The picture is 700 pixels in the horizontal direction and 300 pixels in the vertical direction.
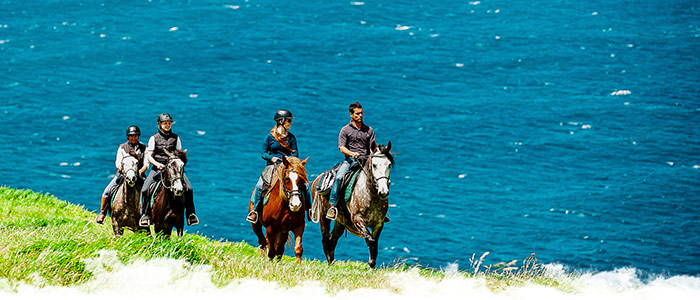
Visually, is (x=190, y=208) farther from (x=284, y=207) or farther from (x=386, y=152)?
(x=386, y=152)

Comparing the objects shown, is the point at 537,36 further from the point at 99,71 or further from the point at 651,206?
the point at 99,71

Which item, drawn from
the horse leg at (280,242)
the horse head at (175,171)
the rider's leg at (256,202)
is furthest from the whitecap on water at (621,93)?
the horse head at (175,171)

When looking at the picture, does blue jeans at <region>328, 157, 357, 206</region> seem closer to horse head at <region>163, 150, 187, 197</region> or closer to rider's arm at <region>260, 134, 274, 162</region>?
rider's arm at <region>260, 134, 274, 162</region>

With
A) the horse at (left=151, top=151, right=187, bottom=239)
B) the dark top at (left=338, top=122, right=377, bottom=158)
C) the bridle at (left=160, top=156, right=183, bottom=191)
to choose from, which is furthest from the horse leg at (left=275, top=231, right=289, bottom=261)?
the bridle at (left=160, top=156, right=183, bottom=191)

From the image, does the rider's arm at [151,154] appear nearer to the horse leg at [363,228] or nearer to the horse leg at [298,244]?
the horse leg at [298,244]

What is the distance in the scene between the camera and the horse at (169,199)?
20.2 meters

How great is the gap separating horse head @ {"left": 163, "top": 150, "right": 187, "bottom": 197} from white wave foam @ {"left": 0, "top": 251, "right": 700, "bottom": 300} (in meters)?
2.63

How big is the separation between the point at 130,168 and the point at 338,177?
5.20 meters

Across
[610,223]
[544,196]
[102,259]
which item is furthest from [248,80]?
[102,259]

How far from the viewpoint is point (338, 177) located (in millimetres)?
20922

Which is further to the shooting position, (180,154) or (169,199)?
(169,199)

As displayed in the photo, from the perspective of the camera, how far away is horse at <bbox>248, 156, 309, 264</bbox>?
65.9 ft

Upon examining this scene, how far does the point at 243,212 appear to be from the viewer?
60.0 metres

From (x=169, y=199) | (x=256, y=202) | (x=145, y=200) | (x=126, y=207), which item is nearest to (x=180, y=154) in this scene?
(x=169, y=199)
